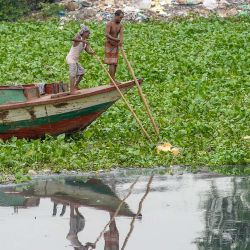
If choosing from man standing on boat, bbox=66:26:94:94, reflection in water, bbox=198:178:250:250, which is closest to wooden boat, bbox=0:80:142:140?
man standing on boat, bbox=66:26:94:94

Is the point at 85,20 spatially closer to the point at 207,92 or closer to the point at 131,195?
the point at 207,92

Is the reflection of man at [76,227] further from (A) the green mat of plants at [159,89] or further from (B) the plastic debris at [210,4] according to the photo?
(B) the plastic debris at [210,4]

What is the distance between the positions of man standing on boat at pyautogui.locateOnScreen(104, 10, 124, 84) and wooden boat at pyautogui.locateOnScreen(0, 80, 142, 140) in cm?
75

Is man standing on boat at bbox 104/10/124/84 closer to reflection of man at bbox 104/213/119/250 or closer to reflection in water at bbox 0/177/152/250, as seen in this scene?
reflection in water at bbox 0/177/152/250

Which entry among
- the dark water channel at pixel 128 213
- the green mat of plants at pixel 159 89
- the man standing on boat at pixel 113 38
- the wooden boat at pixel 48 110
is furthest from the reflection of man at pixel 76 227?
the man standing on boat at pixel 113 38

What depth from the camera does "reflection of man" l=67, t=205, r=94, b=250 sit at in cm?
1019

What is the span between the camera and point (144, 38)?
86.4ft

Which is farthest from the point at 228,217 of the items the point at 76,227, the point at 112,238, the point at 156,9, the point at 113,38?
the point at 156,9

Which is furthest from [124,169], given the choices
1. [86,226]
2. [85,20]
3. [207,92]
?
[85,20]

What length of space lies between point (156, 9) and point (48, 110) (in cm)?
1526

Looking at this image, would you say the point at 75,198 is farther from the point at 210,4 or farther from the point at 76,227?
the point at 210,4

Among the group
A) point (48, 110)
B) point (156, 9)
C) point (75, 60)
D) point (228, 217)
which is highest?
point (156, 9)

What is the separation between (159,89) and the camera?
2047 cm

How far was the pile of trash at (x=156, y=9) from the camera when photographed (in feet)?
98.6
